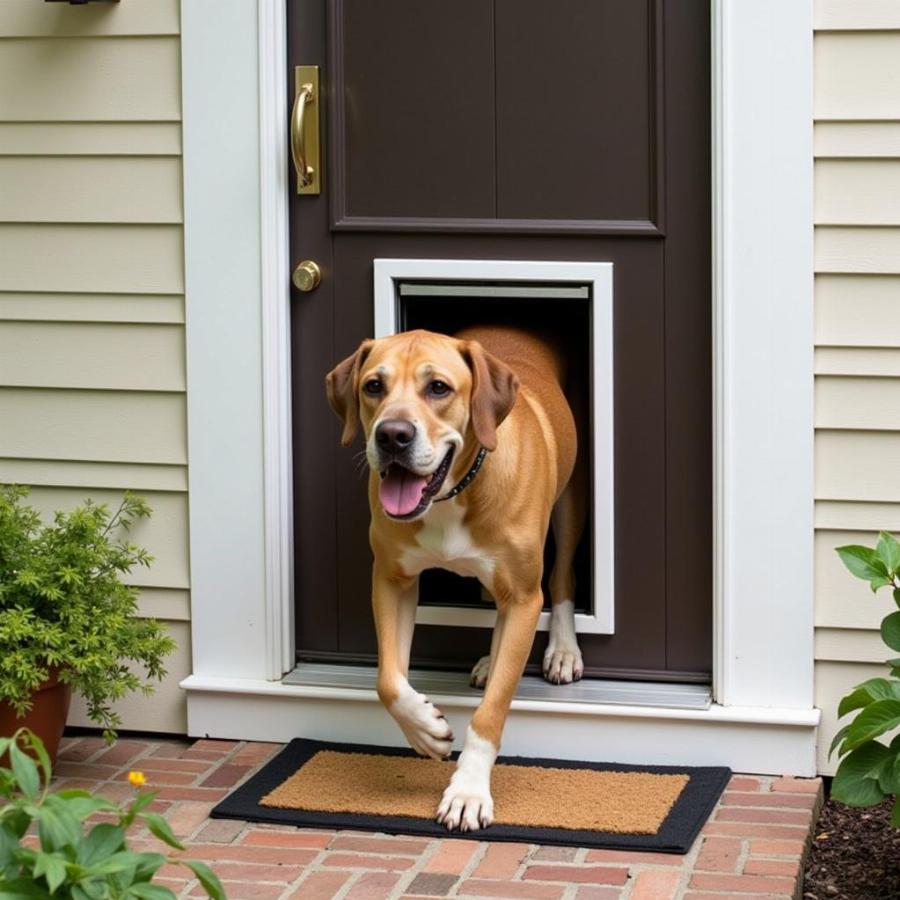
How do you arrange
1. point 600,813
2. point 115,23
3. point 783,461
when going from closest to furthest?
1. point 600,813
2. point 783,461
3. point 115,23

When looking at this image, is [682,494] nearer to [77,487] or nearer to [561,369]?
[561,369]

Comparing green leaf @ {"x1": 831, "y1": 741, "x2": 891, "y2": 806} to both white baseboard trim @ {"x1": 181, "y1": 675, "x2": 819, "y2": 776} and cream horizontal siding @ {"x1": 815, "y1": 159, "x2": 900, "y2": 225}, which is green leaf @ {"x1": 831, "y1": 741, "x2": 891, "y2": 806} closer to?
white baseboard trim @ {"x1": 181, "y1": 675, "x2": 819, "y2": 776}

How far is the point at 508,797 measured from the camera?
12.7ft

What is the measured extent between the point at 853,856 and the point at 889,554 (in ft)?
2.58

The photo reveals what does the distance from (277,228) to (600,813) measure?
1.66m

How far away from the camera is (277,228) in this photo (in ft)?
13.9

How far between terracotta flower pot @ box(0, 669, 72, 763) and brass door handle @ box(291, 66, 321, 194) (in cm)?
138

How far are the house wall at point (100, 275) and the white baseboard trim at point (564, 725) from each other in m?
0.19

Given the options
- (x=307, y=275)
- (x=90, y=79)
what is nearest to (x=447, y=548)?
(x=307, y=275)

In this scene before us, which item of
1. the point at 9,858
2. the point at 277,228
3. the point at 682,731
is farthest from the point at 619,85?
the point at 9,858

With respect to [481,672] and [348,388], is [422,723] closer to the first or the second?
[481,672]

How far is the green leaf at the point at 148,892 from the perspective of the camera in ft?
7.35

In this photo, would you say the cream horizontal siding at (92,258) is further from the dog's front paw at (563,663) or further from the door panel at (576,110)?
the dog's front paw at (563,663)

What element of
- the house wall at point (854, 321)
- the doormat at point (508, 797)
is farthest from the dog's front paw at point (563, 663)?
the house wall at point (854, 321)
